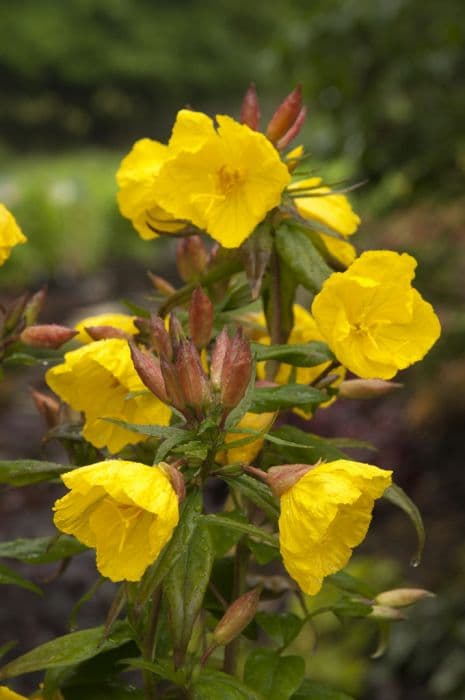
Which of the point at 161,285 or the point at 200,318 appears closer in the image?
the point at 200,318

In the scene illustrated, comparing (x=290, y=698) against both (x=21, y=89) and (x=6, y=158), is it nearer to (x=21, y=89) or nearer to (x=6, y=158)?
(x=6, y=158)

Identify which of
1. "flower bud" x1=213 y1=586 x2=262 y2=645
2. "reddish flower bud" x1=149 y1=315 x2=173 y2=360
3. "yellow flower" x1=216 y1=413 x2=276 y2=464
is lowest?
"flower bud" x1=213 y1=586 x2=262 y2=645

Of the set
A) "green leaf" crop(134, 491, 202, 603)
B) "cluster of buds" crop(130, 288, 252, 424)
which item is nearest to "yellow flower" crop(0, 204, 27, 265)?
"cluster of buds" crop(130, 288, 252, 424)

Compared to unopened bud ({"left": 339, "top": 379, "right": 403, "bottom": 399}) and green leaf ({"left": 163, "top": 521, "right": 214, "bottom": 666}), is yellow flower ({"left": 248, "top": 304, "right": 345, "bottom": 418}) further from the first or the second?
green leaf ({"left": 163, "top": 521, "right": 214, "bottom": 666})

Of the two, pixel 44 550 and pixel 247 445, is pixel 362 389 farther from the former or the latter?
pixel 44 550

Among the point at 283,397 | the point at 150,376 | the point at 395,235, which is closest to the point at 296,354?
the point at 283,397

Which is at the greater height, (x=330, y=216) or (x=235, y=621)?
(x=330, y=216)

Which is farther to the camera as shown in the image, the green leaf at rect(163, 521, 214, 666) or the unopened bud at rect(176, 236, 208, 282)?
the unopened bud at rect(176, 236, 208, 282)
